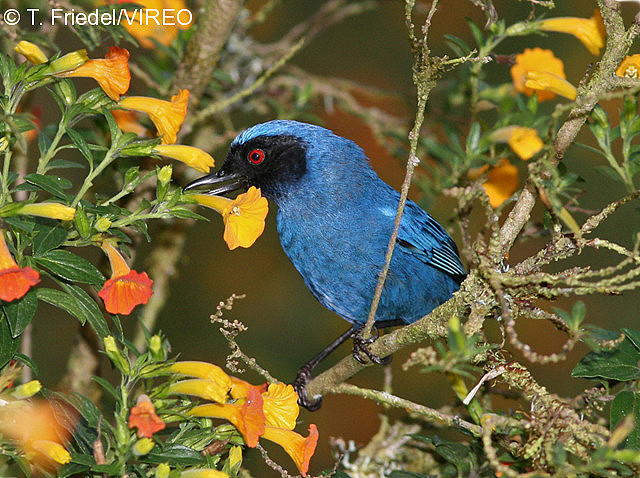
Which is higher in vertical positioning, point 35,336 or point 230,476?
point 230,476

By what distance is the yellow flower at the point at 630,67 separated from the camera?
2775mm

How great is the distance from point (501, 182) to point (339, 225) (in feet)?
2.84

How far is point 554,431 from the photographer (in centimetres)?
221

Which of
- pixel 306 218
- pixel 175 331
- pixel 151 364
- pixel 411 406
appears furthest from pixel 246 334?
pixel 151 364

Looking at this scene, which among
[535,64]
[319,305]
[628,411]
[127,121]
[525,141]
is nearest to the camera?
[628,411]

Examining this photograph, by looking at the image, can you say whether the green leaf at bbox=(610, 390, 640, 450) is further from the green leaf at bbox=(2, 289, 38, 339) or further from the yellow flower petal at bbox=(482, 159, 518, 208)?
the green leaf at bbox=(2, 289, 38, 339)

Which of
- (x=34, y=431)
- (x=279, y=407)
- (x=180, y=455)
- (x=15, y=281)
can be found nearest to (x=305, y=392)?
(x=279, y=407)

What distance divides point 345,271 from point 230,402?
5.01ft

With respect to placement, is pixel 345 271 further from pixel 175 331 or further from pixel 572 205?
pixel 175 331

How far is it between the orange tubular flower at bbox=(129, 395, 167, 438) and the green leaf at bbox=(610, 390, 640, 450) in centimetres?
139

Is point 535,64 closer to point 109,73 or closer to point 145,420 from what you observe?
point 109,73

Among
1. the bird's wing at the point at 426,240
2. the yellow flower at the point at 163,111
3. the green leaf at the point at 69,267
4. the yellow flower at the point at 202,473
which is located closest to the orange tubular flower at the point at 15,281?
the green leaf at the point at 69,267

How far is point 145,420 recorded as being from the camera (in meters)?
1.93

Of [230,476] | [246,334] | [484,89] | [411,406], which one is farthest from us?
[246,334]
